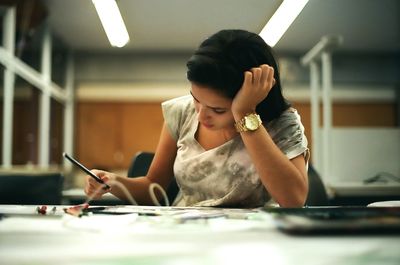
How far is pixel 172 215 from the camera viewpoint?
69 centimetres

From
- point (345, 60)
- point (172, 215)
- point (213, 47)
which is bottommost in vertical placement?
point (172, 215)

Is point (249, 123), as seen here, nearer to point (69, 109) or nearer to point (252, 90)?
point (252, 90)

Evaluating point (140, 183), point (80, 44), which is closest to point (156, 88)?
point (80, 44)

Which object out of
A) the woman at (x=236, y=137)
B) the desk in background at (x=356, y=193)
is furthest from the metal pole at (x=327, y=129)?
the woman at (x=236, y=137)

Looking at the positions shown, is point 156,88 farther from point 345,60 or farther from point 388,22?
point 388,22

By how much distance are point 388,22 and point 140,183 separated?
12.5 ft

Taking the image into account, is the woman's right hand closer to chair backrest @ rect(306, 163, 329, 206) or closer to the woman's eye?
the woman's eye

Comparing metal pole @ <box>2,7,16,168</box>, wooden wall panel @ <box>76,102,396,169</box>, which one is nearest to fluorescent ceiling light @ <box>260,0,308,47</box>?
metal pole @ <box>2,7,16,168</box>

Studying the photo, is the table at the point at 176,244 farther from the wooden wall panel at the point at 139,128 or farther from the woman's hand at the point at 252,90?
the wooden wall panel at the point at 139,128

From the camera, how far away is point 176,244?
45 centimetres

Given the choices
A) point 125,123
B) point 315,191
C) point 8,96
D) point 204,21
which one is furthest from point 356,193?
point 125,123

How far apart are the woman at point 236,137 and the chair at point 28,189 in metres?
0.18

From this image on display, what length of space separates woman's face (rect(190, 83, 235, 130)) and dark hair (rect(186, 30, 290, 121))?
0.5 inches

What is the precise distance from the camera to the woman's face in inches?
36.5
